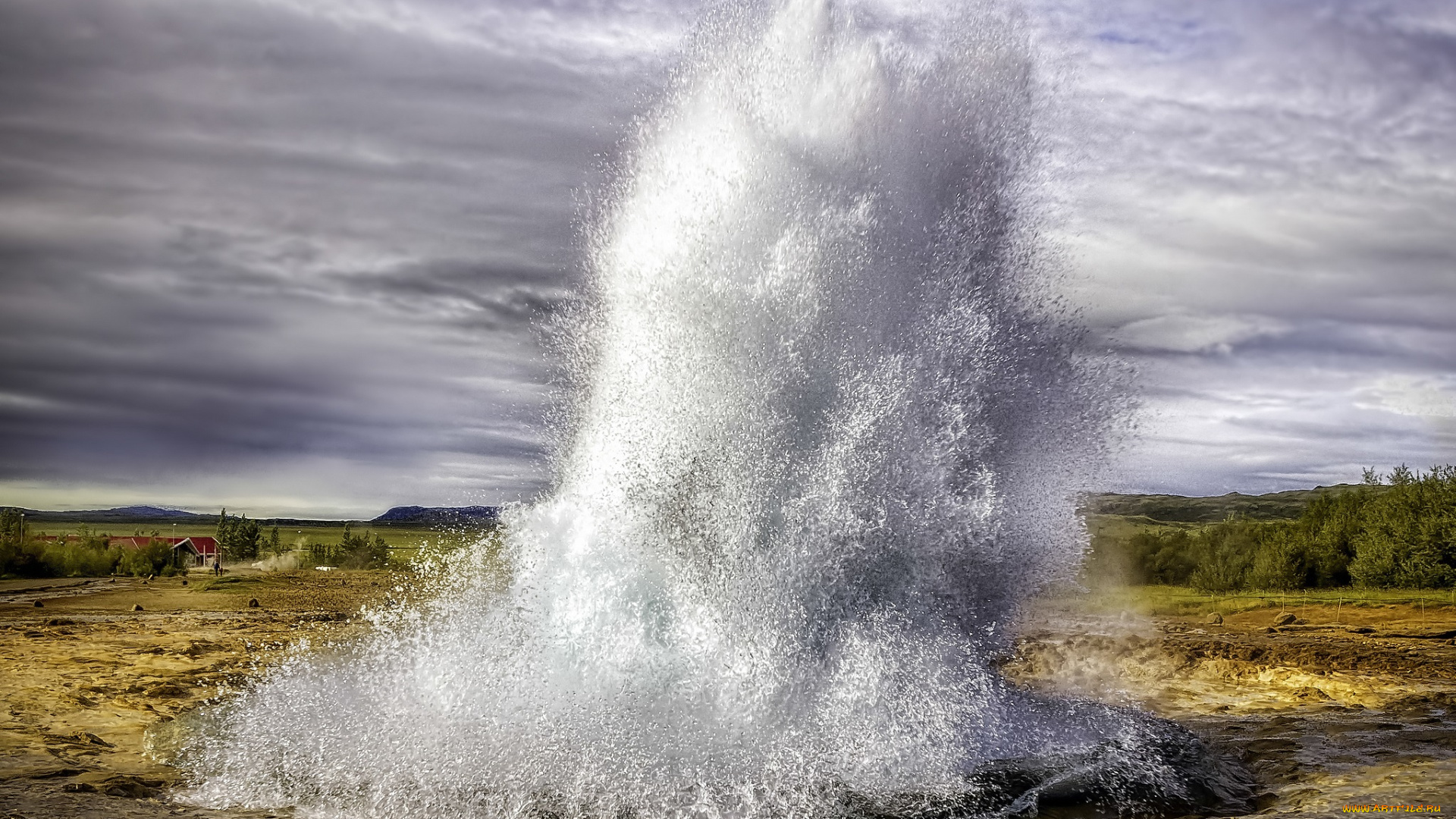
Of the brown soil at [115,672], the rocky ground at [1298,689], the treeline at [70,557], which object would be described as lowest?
the rocky ground at [1298,689]

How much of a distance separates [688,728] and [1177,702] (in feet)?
30.9

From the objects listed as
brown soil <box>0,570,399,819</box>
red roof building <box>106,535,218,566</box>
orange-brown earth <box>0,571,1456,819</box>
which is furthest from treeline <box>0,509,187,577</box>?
orange-brown earth <box>0,571,1456,819</box>

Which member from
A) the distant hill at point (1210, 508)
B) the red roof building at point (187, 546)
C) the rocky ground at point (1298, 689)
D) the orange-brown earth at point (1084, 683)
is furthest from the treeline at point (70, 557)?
the distant hill at point (1210, 508)

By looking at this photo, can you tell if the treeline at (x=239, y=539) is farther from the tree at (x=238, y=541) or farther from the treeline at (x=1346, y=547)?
the treeline at (x=1346, y=547)

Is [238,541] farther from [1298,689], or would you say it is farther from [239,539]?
[1298,689]

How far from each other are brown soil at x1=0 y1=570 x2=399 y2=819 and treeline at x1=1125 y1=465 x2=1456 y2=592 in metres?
35.2

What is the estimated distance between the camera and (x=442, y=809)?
7324mm

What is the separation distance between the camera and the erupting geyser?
26.3 ft

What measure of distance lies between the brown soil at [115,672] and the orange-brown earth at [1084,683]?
0.13ft

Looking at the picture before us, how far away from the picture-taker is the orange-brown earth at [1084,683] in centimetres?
849

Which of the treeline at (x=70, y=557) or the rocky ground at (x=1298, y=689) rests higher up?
the treeline at (x=70, y=557)

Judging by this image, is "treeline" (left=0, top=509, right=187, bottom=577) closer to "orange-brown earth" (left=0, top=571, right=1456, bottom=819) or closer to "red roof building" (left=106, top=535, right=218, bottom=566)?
"red roof building" (left=106, top=535, right=218, bottom=566)

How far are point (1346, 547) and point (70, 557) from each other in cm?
5326

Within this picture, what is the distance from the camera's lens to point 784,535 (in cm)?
902
